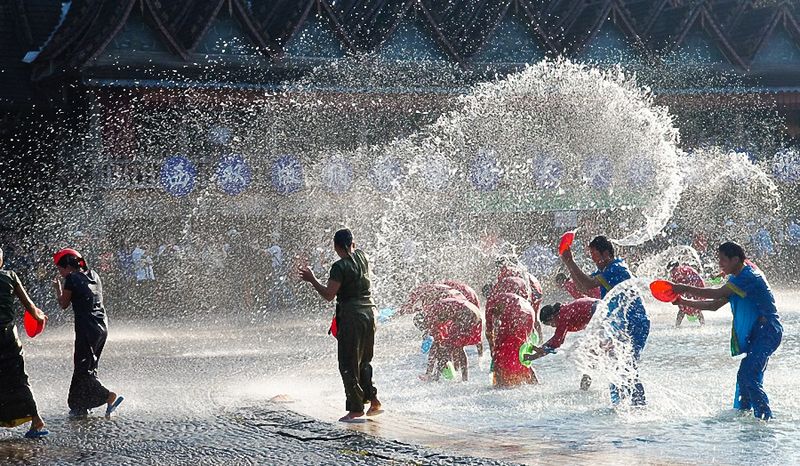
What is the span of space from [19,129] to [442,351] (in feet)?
59.8

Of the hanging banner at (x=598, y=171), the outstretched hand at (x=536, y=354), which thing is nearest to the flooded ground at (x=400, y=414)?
the outstretched hand at (x=536, y=354)

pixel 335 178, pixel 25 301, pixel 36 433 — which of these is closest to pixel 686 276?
pixel 25 301

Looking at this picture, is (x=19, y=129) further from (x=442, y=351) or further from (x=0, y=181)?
(x=442, y=351)

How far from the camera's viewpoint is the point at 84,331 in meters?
9.05

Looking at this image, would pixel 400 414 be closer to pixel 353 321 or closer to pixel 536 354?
pixel 353 321

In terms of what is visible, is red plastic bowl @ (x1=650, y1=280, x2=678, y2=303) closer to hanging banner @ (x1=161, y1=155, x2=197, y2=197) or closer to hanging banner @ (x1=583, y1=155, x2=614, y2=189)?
hanging banner @ (x1=583, y1=155, x2=614, y2=189)

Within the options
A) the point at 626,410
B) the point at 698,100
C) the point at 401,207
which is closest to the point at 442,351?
the point at 626,410

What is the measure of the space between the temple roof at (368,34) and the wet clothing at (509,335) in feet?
50.7

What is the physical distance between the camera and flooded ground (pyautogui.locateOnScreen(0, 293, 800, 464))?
6.95 meters

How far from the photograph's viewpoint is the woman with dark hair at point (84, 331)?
884cm

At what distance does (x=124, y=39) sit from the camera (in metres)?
24.7

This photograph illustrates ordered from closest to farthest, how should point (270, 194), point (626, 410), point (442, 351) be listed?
point (626, 410)
point (442, 351)
point (270, 194)

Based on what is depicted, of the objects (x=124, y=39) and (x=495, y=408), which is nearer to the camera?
(x=495, y=408)

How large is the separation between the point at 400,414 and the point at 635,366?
1855mm
